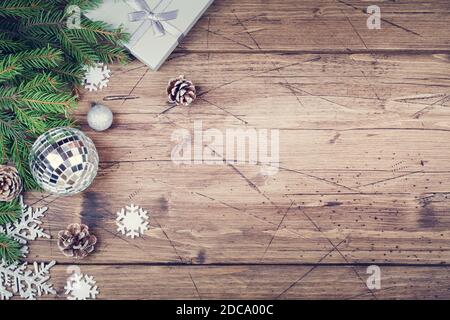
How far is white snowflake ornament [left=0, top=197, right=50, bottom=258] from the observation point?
1.18 meters

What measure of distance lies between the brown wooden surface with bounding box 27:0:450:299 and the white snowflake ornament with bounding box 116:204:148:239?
0.05 feet

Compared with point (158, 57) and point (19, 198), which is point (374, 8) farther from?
point (19, 198)

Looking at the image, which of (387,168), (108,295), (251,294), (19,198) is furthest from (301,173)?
(19,198)

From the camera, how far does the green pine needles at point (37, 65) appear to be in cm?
102

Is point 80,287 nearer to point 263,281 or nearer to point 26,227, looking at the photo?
point 26,227

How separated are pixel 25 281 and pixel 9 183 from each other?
Result: 0.26m

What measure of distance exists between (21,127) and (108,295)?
17.6 inches

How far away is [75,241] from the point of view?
1.15 m

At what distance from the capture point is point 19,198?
3.90ft

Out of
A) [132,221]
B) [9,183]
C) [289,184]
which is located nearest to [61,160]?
[9,183]

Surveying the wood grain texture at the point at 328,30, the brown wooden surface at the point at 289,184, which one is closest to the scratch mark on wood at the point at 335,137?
the brown wooden surface at the point at 289,184

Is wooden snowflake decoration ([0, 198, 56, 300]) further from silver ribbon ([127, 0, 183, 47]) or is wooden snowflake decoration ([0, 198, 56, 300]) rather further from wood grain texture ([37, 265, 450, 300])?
silver ribbon ([127, 0, 183, 47])

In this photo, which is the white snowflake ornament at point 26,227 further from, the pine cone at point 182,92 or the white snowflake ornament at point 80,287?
the pine cone at point 182,92

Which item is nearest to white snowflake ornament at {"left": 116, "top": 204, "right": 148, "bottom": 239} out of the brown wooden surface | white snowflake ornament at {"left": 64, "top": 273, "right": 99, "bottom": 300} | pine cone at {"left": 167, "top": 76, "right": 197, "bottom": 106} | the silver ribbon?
the brown wooden surface
